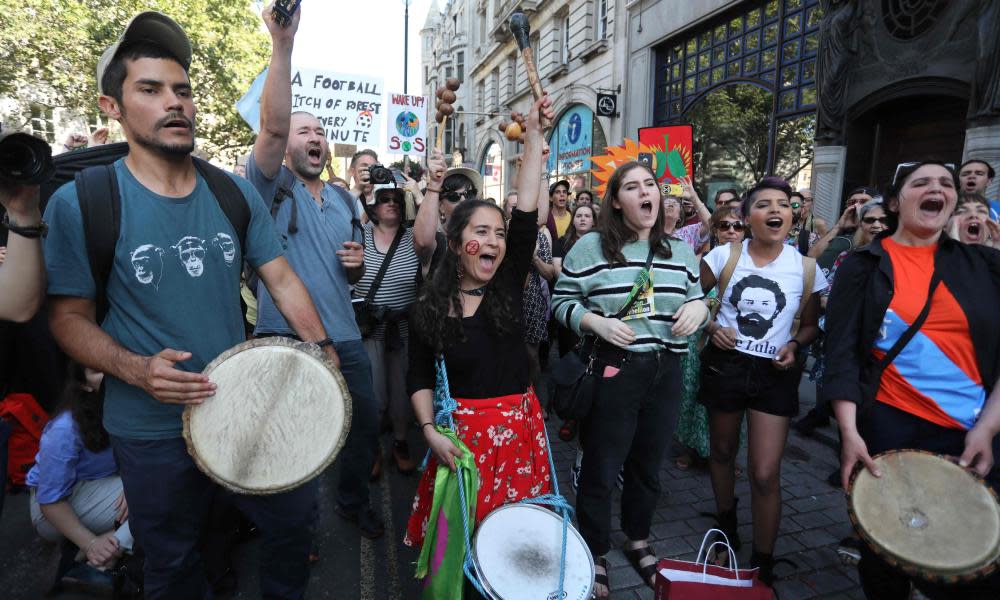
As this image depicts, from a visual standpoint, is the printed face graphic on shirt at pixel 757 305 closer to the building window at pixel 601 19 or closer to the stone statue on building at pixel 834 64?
the stone statue on building at pixel 834 64

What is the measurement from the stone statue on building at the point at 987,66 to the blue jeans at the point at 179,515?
794 centimetres

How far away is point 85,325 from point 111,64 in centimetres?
86

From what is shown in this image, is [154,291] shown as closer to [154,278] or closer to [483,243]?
[154,278]

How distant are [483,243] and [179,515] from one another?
1541 millimetres

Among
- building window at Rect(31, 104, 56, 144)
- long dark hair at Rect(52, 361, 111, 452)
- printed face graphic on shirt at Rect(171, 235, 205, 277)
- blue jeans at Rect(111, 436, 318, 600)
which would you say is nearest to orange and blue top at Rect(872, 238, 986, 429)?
blue jeans at Rect(111, 436, 318, 600)

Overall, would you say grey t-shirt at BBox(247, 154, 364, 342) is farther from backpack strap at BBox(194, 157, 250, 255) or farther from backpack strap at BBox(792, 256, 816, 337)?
backpack strap at BBox(792, 256, 816, 337)

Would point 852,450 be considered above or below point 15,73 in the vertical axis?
below

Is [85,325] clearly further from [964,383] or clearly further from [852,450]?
[964,383]

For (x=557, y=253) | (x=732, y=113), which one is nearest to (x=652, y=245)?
(x=557, y=253)

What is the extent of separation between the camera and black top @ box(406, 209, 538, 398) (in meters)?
2.28

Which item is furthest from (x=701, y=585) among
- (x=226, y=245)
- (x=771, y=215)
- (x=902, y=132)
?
(x=902, y=132)

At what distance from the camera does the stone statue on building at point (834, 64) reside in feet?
25.3

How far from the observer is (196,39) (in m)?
18.4

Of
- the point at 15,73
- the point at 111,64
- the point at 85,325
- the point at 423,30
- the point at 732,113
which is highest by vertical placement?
the point at 423,30
